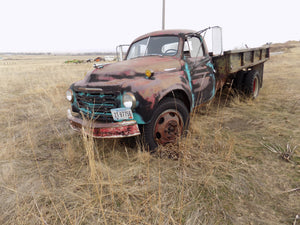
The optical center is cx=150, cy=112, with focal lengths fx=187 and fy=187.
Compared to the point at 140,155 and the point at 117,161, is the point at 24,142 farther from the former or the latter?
the point at 140,155

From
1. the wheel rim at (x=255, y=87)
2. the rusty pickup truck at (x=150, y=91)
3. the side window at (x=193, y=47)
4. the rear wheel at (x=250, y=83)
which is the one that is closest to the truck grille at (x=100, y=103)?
the rusty pickup truck at (x=150, y=91)

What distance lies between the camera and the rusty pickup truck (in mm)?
2443

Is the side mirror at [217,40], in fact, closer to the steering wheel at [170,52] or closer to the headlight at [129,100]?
the steering wheel at [170,52]

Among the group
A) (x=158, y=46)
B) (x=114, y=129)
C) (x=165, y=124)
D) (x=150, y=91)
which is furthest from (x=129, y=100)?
(x=158, y=46)

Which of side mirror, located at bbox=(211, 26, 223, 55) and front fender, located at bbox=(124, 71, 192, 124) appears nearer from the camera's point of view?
front fender, located at bbox=(124, 71, 192, 124)

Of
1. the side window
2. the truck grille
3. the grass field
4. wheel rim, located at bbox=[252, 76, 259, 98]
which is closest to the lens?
the grass field

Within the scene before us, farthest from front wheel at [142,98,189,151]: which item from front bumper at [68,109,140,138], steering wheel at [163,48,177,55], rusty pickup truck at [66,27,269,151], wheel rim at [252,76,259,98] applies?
wheel rim at [252,76,259,98]

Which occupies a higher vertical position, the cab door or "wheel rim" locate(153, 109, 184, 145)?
the cab door

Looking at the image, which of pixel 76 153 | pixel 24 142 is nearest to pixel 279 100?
pixel 76 153

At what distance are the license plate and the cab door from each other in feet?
4.82

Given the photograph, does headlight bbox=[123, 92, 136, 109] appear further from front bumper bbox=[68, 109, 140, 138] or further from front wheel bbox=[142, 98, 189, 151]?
front wheel bbox=[142, 98, 189, 151]

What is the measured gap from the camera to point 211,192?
6.81 ft

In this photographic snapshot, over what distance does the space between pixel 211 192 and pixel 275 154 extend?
4.34ft

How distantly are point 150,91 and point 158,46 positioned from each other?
5.08 feet
